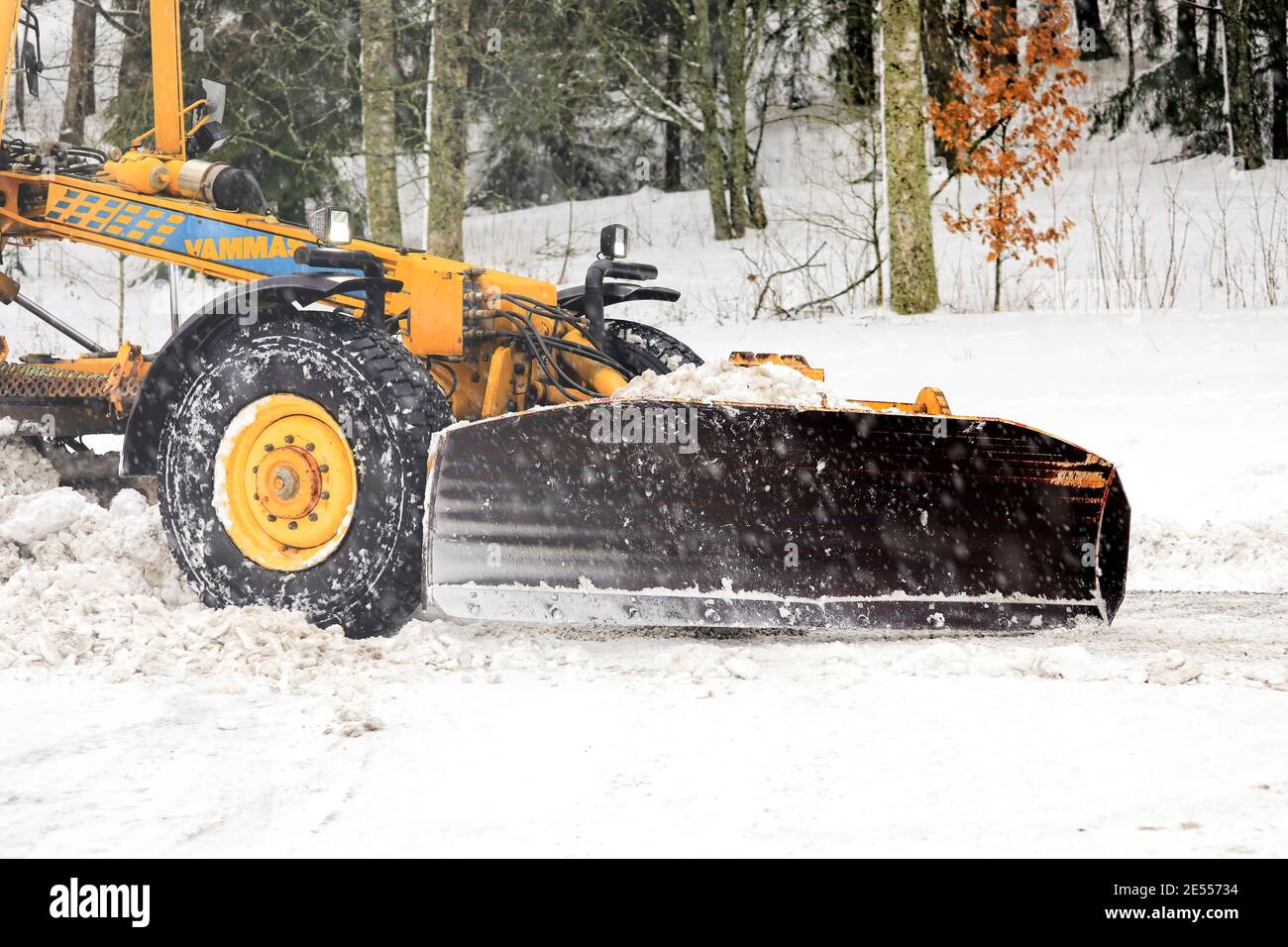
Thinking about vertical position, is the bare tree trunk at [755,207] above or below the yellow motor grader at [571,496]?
above

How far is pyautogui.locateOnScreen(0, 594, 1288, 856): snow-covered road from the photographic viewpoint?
8.25 feet

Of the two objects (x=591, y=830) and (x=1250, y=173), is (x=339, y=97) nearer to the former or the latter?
(x=1250, y=173)

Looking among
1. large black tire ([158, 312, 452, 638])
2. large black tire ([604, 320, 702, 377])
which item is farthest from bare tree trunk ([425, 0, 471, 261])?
large black tire ([158, 312, 452, 638])

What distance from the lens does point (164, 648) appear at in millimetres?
3947

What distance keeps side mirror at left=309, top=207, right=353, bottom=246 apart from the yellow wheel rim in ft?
2.01

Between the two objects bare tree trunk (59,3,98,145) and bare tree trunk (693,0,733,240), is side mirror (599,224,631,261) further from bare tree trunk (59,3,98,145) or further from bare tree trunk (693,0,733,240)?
bare tree trunk (59,3,98,145)

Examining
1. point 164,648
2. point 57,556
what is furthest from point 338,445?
point 57,556

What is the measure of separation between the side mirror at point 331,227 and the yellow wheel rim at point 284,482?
0.61 metres

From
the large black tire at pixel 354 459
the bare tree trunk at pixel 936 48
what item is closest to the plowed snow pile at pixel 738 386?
the large black tire at pixel 354 459

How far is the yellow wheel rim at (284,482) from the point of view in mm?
4227

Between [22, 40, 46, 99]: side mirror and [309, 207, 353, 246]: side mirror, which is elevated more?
[22, 40, 46, 99]: side mirror

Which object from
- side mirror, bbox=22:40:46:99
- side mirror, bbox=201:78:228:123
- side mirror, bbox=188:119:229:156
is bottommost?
side mirror, bbox=188:119:229:156

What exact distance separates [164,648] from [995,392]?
18.7 ft

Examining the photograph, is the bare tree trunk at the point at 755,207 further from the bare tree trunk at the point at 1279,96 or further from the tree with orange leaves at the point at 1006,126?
the bare tree trunk at the point at 1279,96
